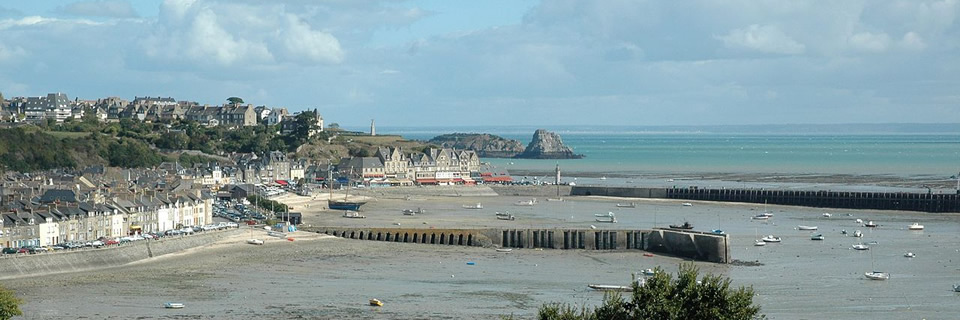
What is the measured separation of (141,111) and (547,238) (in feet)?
330

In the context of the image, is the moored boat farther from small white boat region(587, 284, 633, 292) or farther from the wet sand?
small white boat region(587, 284, 633, 292)

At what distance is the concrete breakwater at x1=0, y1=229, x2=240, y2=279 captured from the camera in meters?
49.7

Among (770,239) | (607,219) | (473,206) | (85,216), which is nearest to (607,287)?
(770,239)

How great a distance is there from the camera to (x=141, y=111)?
6206 inches

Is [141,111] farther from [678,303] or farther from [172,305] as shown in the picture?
[678,303]

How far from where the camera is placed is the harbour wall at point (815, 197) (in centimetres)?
9000

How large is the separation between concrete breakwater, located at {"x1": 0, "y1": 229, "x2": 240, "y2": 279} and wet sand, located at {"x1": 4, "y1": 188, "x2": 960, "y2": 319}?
843 millimetres

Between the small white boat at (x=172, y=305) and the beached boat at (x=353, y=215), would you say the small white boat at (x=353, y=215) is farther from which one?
the small white boat at (x=172, y=305)

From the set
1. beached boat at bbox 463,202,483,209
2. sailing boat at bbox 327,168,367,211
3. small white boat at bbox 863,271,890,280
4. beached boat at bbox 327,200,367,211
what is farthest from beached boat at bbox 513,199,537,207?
small white boat at bbox 863,271,890,280

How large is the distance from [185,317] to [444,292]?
10132 mm

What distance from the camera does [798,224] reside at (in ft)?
261

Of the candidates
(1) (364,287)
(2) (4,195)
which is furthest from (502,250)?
(2) (4,195)

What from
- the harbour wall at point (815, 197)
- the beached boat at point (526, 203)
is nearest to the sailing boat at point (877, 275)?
the harbour wall at point (815, 197)

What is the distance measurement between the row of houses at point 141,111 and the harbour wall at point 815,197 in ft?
183
